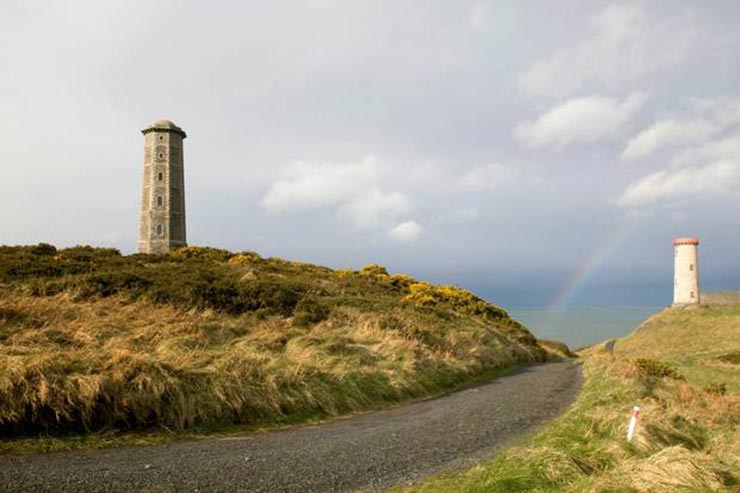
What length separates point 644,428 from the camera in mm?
9352

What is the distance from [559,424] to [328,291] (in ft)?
52.9

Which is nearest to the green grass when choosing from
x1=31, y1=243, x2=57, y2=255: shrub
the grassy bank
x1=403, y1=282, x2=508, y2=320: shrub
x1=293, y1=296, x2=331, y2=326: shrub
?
x1=403, y1=282, x2=508, y2=320: shrub

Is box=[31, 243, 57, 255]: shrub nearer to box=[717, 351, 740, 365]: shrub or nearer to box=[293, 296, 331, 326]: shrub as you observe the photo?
box=[293, 296, 331, 326]: shrub

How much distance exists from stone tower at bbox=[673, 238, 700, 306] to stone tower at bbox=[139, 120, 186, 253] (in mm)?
62429

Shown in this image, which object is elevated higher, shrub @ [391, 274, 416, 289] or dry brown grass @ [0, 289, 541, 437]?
shrub @ [391, 274, 416, 289]

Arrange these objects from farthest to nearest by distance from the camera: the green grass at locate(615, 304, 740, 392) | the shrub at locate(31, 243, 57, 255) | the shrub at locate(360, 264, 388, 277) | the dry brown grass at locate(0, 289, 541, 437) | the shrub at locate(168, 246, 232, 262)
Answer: the shrub at locate(360, 264, 388, 277) < the shrub at locate(168, 246, 232, 262) < the green grass at locate(615, 304, 740, 392) < the shrub at locate(31, 243, 57, 255) < the dry brown grass at locate(0, 289, 541, 437)

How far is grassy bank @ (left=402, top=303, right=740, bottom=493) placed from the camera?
6340 mm

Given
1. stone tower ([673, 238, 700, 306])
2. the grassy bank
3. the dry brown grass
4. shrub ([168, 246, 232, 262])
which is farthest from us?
stone tower ([673, 238, 700, 306])

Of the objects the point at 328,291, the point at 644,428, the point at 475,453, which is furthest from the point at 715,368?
the point at 475,453

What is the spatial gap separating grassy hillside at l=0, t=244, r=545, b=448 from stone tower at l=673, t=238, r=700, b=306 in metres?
54.7

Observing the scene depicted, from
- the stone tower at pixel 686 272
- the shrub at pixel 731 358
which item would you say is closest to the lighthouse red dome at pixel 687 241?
the stone tower at pixel 686 272

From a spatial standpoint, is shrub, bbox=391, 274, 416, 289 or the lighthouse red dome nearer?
shrub, bbox=391, 274, 416, 289

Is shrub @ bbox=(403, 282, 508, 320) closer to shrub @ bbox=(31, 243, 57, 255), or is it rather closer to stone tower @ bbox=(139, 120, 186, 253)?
shrub @ bbox=(31, 243, 57, 255)

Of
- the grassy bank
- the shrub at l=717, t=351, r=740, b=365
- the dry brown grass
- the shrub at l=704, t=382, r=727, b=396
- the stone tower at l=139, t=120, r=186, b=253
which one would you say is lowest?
the shrub at l=717, t=351, r=740, b=365
